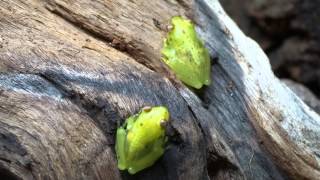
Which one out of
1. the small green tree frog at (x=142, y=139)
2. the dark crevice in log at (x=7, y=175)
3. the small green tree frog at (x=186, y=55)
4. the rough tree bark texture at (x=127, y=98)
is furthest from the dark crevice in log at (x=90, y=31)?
the dark crevice in log at (x=7, y=175)

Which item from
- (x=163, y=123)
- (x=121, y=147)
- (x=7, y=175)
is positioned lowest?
(x=7, y=175)

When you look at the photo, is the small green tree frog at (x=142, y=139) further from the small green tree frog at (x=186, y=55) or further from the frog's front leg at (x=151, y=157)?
the small green tree frog at (x=186, y=55)

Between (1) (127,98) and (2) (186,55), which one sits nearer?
(1) (127,98)

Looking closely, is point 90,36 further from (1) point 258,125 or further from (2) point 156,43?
(1) point 258,125

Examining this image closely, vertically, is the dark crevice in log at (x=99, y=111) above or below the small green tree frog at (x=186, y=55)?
below

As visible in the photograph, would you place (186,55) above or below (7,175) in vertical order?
above

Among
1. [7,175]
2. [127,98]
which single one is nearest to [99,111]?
[127,98]

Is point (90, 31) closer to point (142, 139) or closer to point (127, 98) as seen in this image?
point (127, 98)

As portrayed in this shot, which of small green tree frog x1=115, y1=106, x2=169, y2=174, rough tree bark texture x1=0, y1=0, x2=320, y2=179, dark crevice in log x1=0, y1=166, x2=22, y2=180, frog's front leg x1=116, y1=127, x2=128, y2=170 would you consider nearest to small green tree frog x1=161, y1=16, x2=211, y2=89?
rough tree bark texture x1=0, y1=0, x2=320, y2=179
